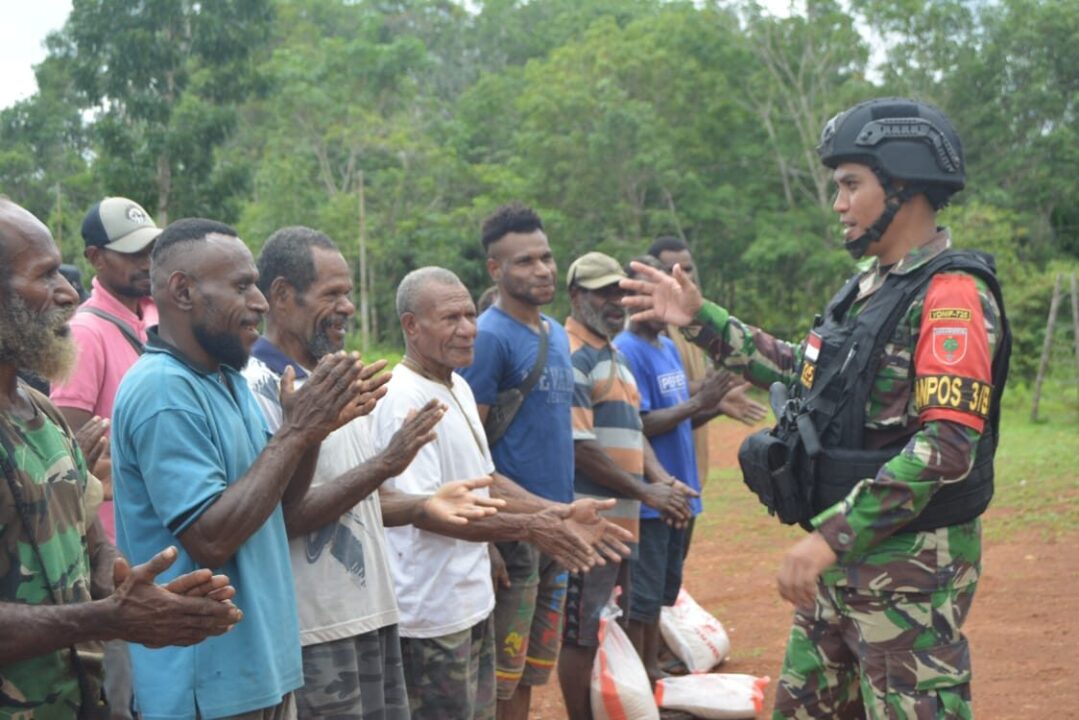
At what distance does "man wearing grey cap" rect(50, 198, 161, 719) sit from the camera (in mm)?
4391

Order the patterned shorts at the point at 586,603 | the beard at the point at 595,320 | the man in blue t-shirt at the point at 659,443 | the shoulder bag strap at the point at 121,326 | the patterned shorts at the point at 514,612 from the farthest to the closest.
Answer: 1. the man in blue t-shirt at the point at 659,443
2. the beard at the point at 595,320
3. the patterned shorts at the point at 586,603
4. the patterned shorts at the point at 514,612
5. the shoulder bag strap at the point at 121,326

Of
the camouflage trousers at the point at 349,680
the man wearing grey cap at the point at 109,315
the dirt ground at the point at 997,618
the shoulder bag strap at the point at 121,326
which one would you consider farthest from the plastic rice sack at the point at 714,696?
the shoulder bag strap at the point at 121,326

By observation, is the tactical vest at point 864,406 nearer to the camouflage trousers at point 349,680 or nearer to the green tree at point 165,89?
the camouflage trousers at point 349,680

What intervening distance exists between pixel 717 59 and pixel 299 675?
105ft

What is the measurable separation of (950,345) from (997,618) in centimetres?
475

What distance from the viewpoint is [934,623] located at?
12.3 ft

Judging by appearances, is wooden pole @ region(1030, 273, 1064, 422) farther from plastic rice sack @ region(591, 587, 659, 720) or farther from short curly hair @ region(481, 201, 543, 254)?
short curly hair @ region(481, 201, 543, 254)

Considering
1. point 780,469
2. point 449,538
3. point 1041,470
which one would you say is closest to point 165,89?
point 1041,470

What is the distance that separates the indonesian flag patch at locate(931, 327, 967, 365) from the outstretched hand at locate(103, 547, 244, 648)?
7.20ft

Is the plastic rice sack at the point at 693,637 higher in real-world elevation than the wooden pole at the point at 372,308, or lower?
lower

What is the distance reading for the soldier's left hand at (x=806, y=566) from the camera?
3588mm

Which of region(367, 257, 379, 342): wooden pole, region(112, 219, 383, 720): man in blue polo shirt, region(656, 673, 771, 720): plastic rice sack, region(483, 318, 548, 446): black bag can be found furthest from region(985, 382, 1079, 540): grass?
region(367, 257, 379, 342): wooden pole

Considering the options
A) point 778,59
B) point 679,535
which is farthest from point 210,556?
point 778,59

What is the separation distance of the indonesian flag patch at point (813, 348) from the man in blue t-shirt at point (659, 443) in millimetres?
2379
